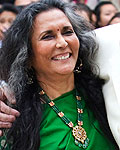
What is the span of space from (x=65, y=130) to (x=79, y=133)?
82 millimetres

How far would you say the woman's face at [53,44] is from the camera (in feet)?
5.53

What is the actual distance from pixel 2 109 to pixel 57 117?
1.07ft

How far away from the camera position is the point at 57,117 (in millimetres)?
1729

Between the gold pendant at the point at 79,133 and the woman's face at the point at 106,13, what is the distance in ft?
8.90

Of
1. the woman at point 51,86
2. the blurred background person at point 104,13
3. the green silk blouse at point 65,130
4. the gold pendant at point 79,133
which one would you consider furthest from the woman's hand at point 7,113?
the blurred background person at point 104,13

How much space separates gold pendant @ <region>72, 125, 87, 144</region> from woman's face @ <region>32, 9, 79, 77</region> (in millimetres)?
330

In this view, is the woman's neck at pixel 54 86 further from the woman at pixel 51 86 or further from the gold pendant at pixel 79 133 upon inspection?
the gold pendant at pixel 79 133

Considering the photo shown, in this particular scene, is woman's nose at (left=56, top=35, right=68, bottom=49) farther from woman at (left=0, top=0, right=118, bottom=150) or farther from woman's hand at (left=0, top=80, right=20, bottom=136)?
woman's hand at (left=0, top=80, right=20, bottom=136)

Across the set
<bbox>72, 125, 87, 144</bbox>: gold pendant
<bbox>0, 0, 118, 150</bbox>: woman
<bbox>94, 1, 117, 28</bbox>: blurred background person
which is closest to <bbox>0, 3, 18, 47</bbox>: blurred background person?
<bbox>94, 1, 117, 28</bbox>: blurred background person

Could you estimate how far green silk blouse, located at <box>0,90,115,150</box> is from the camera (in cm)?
163

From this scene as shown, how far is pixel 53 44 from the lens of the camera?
1.68m

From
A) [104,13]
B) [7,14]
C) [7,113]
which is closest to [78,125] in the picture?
[7,113]

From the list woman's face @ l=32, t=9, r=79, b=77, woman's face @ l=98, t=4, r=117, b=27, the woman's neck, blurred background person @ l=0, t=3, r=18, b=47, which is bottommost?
woman's face @ l=98, t=4, r=117, b=27

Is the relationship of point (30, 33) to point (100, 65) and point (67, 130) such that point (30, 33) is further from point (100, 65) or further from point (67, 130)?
point (67, 130)
